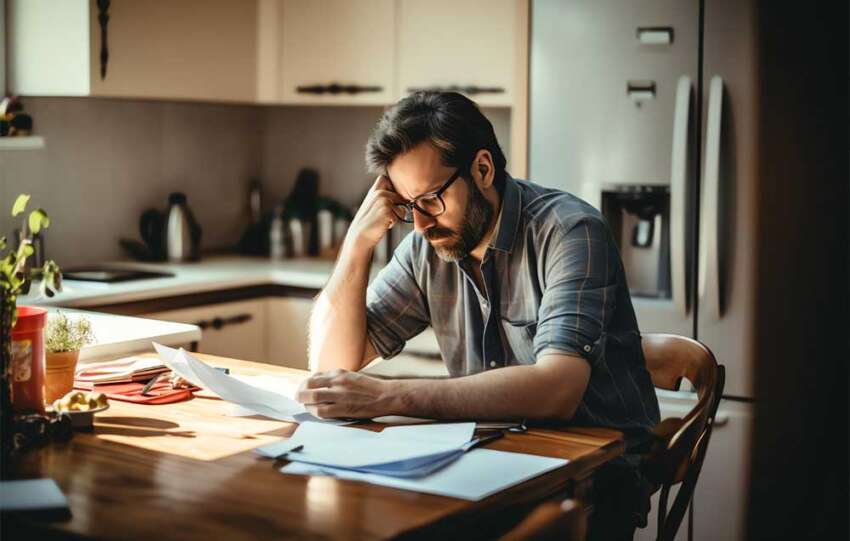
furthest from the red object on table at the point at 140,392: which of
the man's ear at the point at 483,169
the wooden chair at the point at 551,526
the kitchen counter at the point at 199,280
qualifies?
the kitchen counter at the point at 199,280

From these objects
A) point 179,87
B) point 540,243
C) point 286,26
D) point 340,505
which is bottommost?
point 340,505

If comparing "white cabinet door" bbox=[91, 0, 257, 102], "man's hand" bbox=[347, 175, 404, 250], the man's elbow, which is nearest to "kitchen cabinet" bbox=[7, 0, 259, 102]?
"white cabinet door" bbox=[91, 0, 257, 102]

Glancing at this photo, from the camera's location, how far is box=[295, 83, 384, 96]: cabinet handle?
13.3 ft

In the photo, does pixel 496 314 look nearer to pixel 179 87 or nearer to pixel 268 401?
pixel 268 401

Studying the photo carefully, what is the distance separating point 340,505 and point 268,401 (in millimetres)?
537

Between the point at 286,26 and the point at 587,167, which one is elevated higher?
the point at 286,26

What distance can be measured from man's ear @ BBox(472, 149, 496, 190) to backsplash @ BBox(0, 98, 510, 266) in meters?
2.05

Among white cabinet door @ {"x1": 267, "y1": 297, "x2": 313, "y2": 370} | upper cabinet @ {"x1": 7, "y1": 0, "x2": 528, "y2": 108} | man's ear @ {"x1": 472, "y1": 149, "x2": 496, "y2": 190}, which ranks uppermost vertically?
upper cabinet @ {"x1": 7, "y1": 0, "x2": 528, "y2": 108}

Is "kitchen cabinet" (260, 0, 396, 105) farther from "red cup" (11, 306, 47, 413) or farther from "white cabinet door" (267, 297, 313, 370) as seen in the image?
"red cup" (11, 306, 47, 413)

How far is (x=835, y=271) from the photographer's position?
291 centimetres

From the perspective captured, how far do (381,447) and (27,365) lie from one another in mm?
A: 591

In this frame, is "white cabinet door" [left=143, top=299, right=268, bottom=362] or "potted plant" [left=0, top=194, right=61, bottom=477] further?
"white cabinet door" [left=143, top=299, right=268, bottom=362]

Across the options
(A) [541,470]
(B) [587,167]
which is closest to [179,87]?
(B) [587,167]

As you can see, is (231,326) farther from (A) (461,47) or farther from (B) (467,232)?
(B) (467,232)
